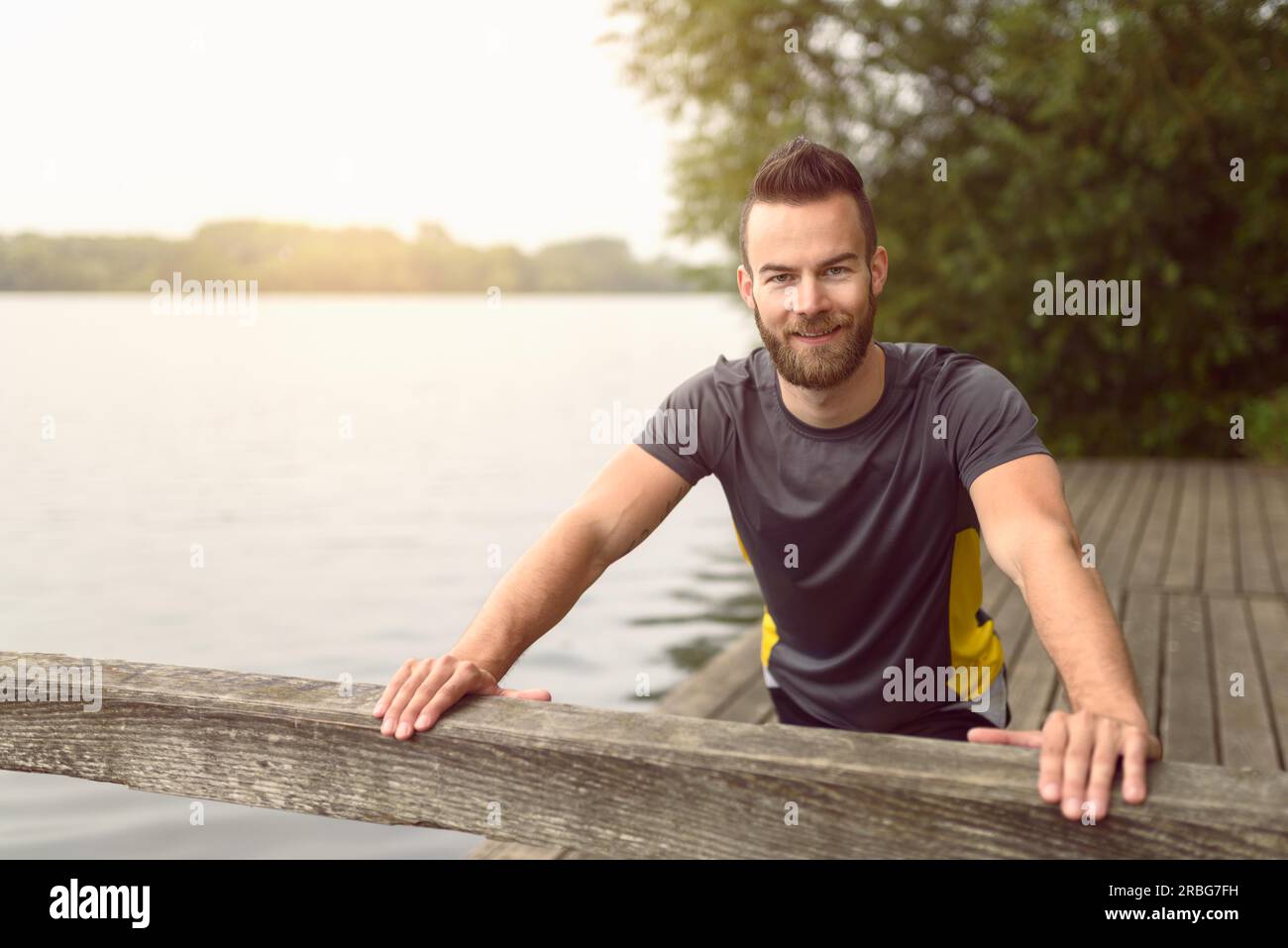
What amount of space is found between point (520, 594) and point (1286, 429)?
1143cm

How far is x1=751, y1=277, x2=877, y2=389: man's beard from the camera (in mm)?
2426

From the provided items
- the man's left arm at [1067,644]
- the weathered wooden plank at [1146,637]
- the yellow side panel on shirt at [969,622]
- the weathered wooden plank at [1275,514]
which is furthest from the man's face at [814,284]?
the weathered wooden plank at [1275,514]

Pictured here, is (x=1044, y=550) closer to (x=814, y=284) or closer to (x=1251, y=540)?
(x=814, y=284)

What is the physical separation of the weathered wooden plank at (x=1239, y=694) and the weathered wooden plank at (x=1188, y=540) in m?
0.59

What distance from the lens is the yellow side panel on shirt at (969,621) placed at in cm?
273

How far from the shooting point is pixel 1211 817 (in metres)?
1.35

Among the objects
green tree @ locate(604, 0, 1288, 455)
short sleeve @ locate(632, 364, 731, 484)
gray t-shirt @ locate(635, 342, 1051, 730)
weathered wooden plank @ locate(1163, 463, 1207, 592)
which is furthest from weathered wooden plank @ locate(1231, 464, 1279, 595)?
short sleeve @ locate(632, 364, 731, 484)

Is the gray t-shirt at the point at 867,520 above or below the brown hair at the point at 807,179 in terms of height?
below

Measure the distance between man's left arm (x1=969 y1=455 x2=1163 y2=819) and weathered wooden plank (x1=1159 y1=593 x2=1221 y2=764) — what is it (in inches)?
81.9

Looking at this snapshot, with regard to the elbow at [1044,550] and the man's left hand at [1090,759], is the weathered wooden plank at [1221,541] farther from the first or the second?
the man's left hand at [1090,759]

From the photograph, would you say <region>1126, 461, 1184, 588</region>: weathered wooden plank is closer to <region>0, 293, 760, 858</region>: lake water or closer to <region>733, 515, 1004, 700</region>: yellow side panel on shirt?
<region>0, 293, 760, 858</region>: lake water
